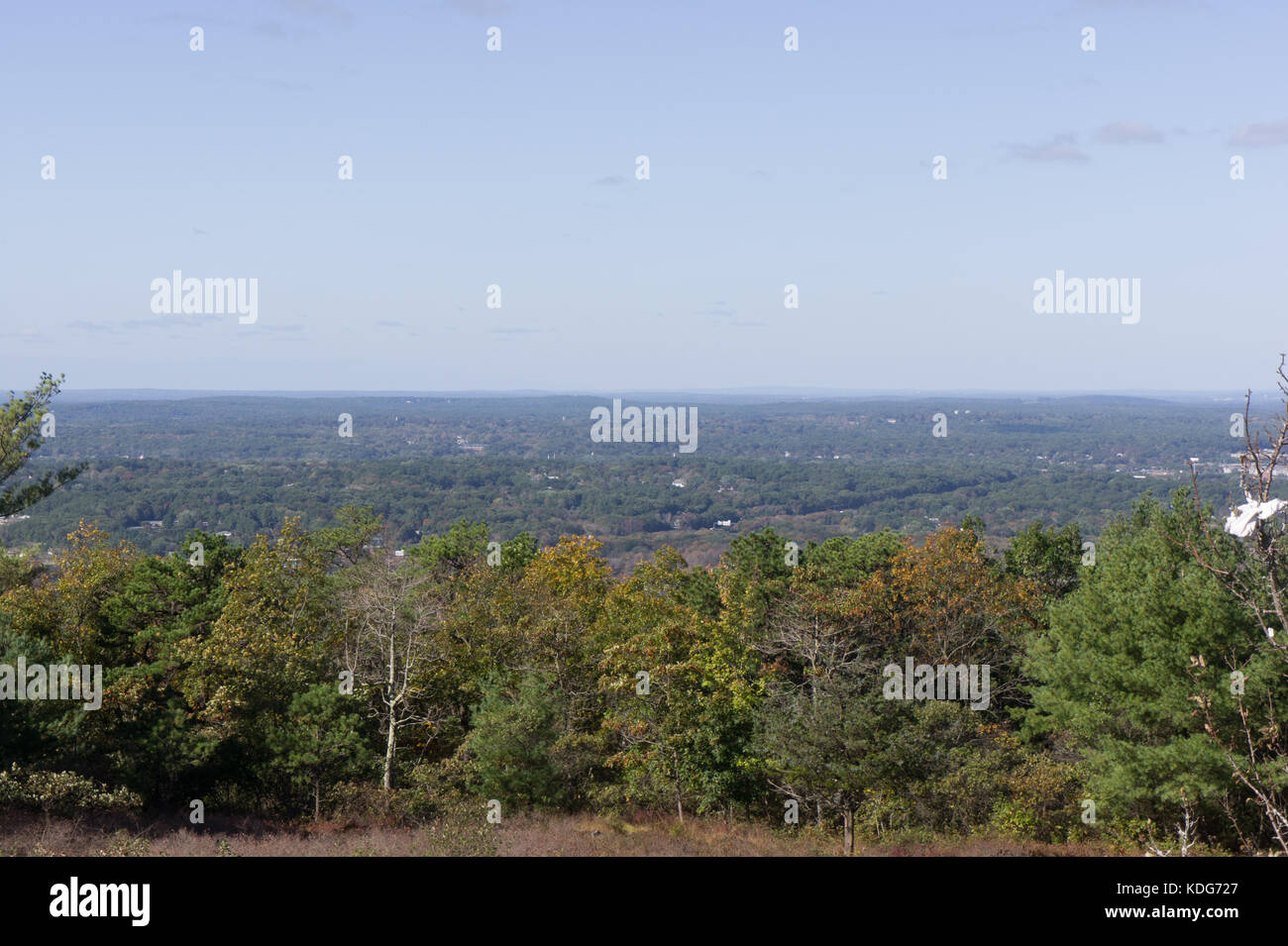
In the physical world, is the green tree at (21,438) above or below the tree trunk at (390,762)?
above

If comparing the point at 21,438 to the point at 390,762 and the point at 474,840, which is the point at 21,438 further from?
the point at 474,840

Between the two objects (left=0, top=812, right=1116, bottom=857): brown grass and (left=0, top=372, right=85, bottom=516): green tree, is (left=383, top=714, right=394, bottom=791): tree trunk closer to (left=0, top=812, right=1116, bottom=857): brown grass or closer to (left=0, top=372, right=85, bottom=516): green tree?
(left=0, top=812, right=1116, bottom=857): brown grass

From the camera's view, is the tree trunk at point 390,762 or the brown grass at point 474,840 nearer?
the brown grass at point 474,840

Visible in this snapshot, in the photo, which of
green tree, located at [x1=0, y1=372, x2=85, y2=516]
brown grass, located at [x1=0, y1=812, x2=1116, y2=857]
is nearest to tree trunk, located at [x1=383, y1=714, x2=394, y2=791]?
brown grass, located at [x1=0, y1=812, x2=1116, y2=857]

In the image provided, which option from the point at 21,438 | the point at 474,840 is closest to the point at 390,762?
the point at 474,840

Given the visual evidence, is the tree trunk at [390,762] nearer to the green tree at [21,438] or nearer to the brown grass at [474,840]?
the brown grass at [474,840]

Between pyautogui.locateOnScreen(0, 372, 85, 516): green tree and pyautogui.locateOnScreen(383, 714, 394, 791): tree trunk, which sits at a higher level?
pyautogui.locateOnScreen(0, 372, 85, 516): green tree

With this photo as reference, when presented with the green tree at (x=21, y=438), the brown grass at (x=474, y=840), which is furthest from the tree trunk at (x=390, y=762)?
the green tree at (x=21, y=438)

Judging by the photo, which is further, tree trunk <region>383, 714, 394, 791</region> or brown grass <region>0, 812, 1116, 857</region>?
tree trunk <region>383, 714, 394, 791</region>
